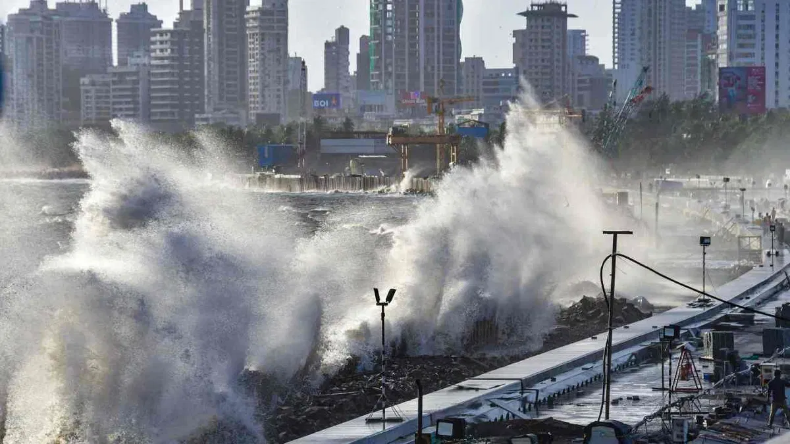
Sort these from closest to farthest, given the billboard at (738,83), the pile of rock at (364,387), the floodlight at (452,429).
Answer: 1. the floodlight at (452,429)
2. the pile of rock at (364,387)
3. the billboard at (738,83)

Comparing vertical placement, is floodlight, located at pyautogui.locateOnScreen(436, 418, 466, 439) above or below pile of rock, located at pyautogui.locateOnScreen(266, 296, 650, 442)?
above

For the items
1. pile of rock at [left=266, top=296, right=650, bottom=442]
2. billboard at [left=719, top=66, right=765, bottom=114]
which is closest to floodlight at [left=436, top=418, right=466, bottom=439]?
pile of rock at [left=266, top=296, right=650, bottom=442]

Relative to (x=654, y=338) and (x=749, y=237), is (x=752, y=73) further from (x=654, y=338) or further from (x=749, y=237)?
(x=654, y=338)

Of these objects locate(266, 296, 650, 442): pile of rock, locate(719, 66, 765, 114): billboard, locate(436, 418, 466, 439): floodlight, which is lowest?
locate(266, 296, 650, 442): pile of rock

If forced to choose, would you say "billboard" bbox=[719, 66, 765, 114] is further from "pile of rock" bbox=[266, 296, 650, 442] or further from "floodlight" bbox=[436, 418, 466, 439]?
"floodlight" bbox=[436, 418, 466, 439]

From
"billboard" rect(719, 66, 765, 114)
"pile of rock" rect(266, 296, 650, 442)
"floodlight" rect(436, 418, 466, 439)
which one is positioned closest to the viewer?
"floodlight" rect(436, 418, 466, 439)

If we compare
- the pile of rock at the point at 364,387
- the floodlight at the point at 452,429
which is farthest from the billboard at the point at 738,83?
the floodlight at the point at 452,429

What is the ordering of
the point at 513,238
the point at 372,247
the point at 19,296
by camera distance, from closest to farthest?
the point at 19,296 < the point at 513,238 < the point at 372,247

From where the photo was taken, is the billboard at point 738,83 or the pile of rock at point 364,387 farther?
the billboard at point 738,83

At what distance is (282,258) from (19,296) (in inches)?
605

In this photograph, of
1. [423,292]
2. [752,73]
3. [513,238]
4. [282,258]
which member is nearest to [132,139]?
[282,258]

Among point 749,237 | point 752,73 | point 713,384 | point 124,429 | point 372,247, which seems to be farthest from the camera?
point 752,73

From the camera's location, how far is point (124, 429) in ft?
105

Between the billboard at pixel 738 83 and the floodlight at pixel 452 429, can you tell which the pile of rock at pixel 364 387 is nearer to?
the floodlight at pixel 452 429
